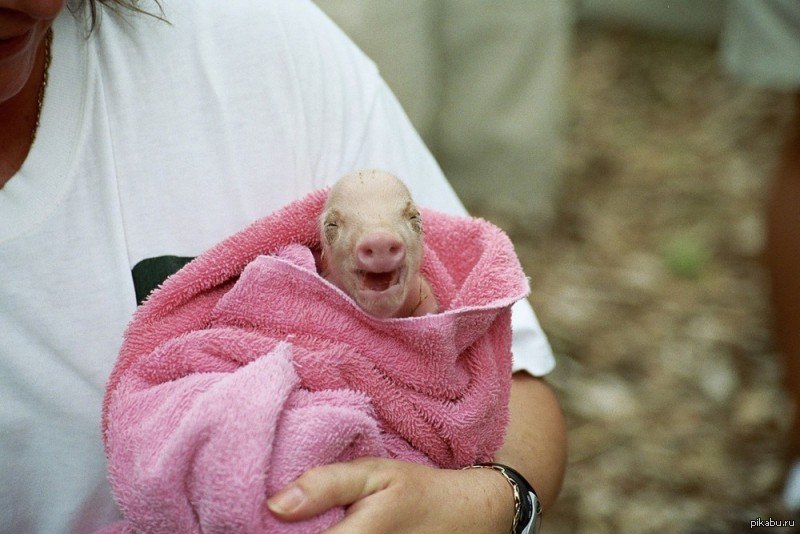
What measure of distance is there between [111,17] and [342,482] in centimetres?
64

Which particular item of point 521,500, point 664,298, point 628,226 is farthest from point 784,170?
point 521,500

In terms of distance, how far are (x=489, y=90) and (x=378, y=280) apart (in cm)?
229

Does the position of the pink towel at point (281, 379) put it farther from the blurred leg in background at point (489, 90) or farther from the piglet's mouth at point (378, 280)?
A: the blurred leg in background at point (489, 90)

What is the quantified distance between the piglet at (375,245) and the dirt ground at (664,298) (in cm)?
145

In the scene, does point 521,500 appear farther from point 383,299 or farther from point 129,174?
point 129,174

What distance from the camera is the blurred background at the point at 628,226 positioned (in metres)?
2.29

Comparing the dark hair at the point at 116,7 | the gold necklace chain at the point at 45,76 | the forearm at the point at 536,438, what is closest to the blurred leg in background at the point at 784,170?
the forearm at the point at 536,438

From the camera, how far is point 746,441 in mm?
2354

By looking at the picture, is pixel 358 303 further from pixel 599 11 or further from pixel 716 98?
pixel 599 11

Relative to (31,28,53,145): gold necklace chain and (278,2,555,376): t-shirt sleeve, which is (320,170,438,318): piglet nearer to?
(278,2,555,376): t-shirt sleeve

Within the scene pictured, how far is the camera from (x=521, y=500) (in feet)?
3.28

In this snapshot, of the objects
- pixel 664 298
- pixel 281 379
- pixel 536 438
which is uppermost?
pixel 281 379

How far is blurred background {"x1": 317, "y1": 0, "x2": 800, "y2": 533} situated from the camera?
2.29 m

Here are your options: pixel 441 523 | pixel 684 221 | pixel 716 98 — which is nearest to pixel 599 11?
pixel 716 98
